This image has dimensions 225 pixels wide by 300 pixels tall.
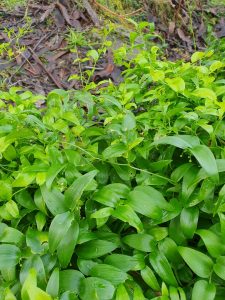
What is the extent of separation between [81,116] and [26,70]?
4.50 feet

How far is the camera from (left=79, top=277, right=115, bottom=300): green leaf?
117 cm

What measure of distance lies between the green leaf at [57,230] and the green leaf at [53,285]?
76 millimetres

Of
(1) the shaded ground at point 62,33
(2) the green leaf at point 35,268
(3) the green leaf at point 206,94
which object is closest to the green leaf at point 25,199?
(2) the green leaf at point 35,268

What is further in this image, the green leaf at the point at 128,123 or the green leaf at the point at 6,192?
the green leaf at the point at 128,123

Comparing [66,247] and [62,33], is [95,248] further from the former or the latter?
[62,33]

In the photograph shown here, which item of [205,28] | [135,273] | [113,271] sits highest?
[113,271]

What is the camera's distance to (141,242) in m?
1.32

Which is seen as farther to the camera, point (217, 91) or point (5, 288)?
point (217, 91)

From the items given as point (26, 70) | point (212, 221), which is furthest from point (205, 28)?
point (212, 221)

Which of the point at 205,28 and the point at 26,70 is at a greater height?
the point at 26,70

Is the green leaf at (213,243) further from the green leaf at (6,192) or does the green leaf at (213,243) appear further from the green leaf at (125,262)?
Answer: the green leaf at (6,192)

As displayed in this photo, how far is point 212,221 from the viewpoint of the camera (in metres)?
1.40

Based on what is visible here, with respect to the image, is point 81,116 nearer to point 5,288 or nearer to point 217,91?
point 217,91

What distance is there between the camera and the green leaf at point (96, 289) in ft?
3.84
